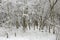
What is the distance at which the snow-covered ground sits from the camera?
9.44 metres

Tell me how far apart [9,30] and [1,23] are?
0.93 meters

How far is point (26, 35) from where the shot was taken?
387 inches

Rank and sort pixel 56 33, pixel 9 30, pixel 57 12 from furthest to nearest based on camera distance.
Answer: pixel 57 12 → pixel 9 30 → pixel 56 33

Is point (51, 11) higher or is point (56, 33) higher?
point (51, 11)

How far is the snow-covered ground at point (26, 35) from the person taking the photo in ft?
31.0

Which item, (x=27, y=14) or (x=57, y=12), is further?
(x=57, y=12)

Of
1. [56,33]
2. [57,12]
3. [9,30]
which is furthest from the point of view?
[57,12]

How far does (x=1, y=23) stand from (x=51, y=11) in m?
3.09

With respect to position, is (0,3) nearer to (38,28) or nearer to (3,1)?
(3,1)

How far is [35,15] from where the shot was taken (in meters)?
11.0

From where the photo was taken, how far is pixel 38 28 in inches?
421

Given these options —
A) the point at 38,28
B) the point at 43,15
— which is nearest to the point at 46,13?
the point at 43,15

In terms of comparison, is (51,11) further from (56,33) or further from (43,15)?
(56,33)

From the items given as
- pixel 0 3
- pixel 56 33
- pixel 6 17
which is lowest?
pixel 56 33
